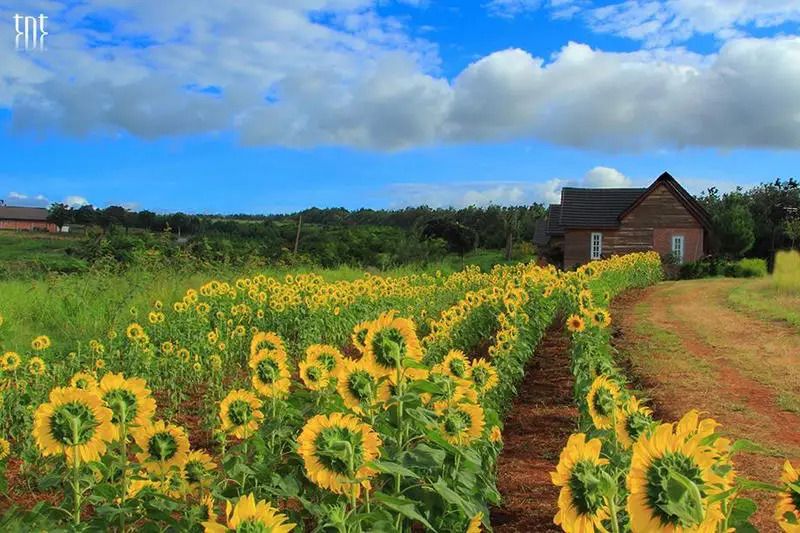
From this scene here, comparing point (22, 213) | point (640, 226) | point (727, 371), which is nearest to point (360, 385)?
point (727, 371)

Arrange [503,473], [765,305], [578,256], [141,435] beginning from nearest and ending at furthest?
1. [141,435]
2. [503,473]
3. [765,305]
4. [578,256]

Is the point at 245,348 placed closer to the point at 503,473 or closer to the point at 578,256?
the point at 503,473

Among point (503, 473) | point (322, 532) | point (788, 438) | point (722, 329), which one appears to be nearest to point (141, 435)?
point (322, 532)

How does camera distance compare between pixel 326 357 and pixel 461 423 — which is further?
pixel 326 357

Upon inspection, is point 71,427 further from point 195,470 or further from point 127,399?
point 195,470

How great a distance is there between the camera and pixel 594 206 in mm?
34844

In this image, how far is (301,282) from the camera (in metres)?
9.81

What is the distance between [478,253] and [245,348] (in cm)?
3346

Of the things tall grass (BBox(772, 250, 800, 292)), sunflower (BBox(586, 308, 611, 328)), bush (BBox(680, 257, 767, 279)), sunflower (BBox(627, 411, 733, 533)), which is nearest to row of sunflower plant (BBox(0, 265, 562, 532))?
sunflower (BBox(627, 411, 733, 533))

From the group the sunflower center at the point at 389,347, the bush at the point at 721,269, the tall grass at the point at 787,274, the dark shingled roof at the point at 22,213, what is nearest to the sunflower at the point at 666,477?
the sunflower center at the point at 389,347

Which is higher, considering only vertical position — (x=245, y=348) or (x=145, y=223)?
(x=145, y=223)

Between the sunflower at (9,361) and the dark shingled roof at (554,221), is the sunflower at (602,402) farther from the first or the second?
the dark shingled roof at (554,221)

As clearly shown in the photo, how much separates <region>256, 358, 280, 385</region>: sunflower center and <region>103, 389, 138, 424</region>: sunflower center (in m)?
0.68

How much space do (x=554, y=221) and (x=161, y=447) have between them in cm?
3706
